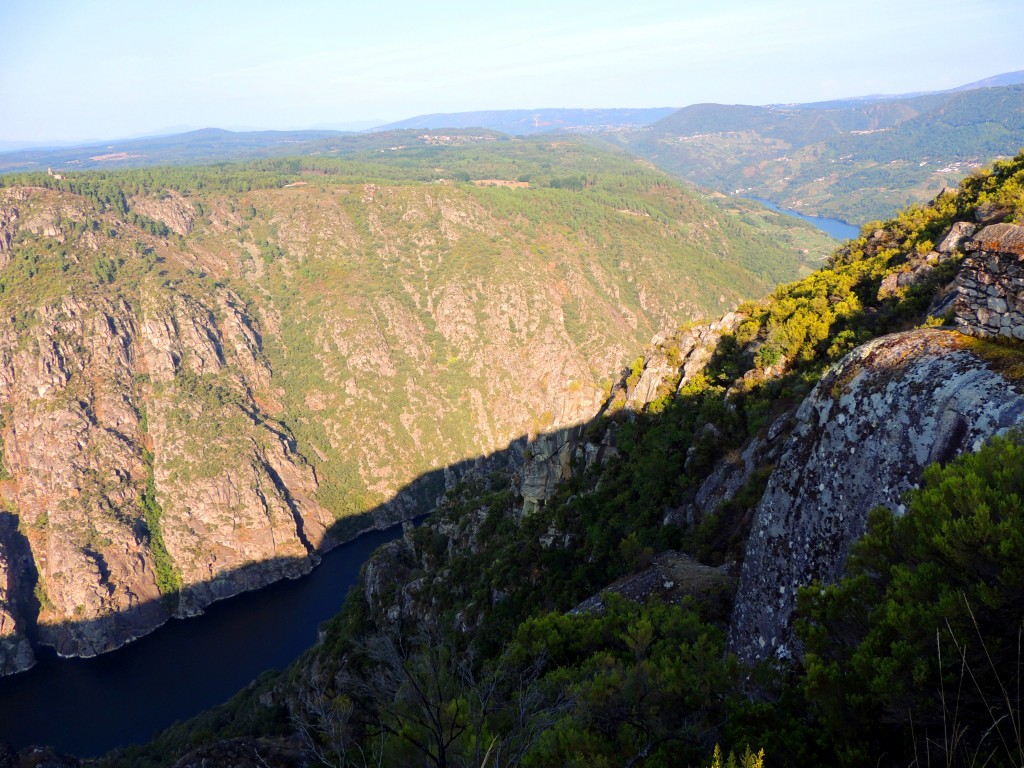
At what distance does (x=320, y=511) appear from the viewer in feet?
399

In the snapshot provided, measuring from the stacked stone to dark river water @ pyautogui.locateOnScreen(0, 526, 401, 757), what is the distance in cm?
9477

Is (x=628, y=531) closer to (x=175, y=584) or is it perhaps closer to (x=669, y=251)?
(x=175, y=584)

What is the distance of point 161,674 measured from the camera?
84.4 meters

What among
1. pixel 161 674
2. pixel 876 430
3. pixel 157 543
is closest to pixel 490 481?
pixel 876 430

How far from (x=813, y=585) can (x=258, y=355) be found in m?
149

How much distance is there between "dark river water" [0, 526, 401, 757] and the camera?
245ft

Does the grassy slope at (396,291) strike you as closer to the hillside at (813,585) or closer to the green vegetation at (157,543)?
the green vegetation at (157,543)

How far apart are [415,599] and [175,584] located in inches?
3491

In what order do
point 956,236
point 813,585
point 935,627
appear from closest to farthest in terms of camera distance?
point 935,627 < point 813,585 < point 956,236

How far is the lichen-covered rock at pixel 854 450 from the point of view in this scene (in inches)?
303

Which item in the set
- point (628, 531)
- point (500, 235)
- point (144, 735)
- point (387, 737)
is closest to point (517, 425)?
point (500, 235)

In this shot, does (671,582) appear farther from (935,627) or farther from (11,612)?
(11,612)

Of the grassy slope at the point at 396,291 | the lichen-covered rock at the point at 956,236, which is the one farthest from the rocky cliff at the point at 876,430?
the grassy slope at the point at 396,291

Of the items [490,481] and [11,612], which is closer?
[490,481]
